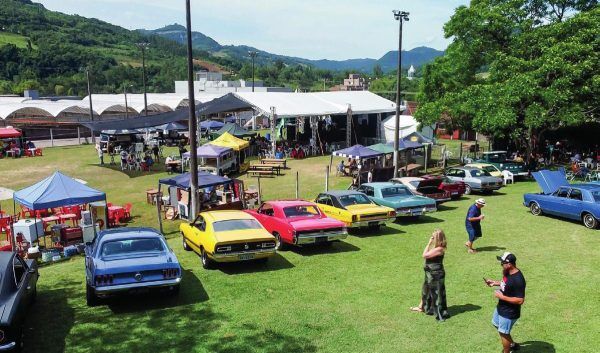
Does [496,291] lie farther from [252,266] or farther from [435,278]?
[252,266]

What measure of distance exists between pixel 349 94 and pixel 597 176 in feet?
88.4

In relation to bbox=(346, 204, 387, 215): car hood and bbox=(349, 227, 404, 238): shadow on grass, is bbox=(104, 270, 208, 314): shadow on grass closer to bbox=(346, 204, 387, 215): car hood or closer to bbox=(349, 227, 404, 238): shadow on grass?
bbox=(346, 204, 387, 215): car hood

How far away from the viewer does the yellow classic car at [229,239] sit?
11766 mm

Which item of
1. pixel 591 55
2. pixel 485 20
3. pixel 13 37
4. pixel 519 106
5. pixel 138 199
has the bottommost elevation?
pixel 138 199

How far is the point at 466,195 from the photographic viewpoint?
2366cm

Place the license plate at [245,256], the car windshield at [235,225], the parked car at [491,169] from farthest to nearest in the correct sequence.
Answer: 1. the parked car at [491,169]
2. the car windshield at [235,225]
3. the license plate at [245,256]

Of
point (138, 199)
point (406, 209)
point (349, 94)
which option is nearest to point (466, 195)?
point (406, 209)

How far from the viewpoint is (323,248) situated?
14.6 meters

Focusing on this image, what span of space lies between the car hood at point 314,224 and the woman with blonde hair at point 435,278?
4.78m

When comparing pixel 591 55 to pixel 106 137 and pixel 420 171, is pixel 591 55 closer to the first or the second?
pixel 420 171

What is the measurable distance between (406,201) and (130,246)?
396 inches

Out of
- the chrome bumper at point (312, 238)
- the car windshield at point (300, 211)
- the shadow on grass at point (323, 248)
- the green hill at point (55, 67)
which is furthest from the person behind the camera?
the green hill at point (55, 67)

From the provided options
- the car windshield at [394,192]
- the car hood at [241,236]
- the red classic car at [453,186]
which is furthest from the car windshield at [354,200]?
the red classic car at [453,186]

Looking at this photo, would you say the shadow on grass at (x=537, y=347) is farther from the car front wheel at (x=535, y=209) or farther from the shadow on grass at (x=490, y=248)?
the car front wheel at (x=535, y=209)
